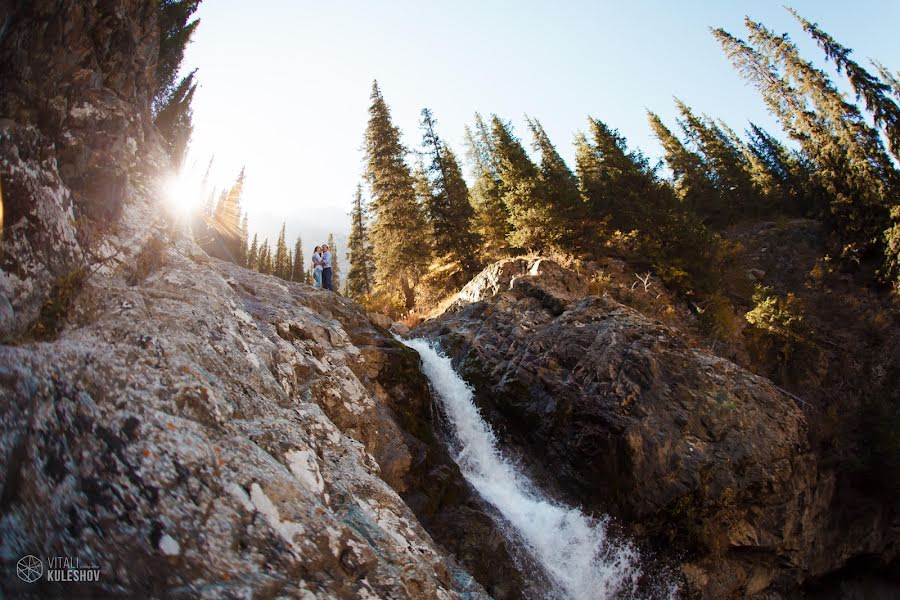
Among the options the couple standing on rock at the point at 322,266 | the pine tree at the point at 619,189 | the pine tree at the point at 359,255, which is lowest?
the couple standing on rock at the point at 322,266

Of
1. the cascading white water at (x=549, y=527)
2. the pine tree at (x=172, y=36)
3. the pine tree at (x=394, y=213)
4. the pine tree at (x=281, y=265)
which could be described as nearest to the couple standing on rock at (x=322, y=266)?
the cascading white water at (x=549, y=527)

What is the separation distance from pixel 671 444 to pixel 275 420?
38.0 feet

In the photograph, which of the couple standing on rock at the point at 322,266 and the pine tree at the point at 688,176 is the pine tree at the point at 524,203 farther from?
the pine tree at the point at 688,176

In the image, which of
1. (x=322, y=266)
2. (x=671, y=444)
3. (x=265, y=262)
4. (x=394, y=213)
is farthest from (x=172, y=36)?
(x=265, y=262)

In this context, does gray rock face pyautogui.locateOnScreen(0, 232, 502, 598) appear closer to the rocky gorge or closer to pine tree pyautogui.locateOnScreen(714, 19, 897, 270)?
the rocky gorge

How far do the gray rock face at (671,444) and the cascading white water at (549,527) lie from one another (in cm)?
86


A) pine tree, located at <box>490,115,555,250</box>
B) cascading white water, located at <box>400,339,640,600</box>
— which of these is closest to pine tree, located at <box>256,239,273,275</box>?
pine tree, located at <box>490,115,555,250</box>

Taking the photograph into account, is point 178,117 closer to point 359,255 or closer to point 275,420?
Result: point 359,255

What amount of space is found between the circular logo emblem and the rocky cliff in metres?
0.05

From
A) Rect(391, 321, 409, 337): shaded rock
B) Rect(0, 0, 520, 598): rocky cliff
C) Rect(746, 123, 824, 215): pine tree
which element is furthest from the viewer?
Rect(746, 123, 824, 215): pine tree

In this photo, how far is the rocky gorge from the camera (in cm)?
418

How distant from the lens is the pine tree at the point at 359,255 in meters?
45.5

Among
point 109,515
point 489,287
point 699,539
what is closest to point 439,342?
point 489,287

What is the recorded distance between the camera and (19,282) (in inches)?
225
